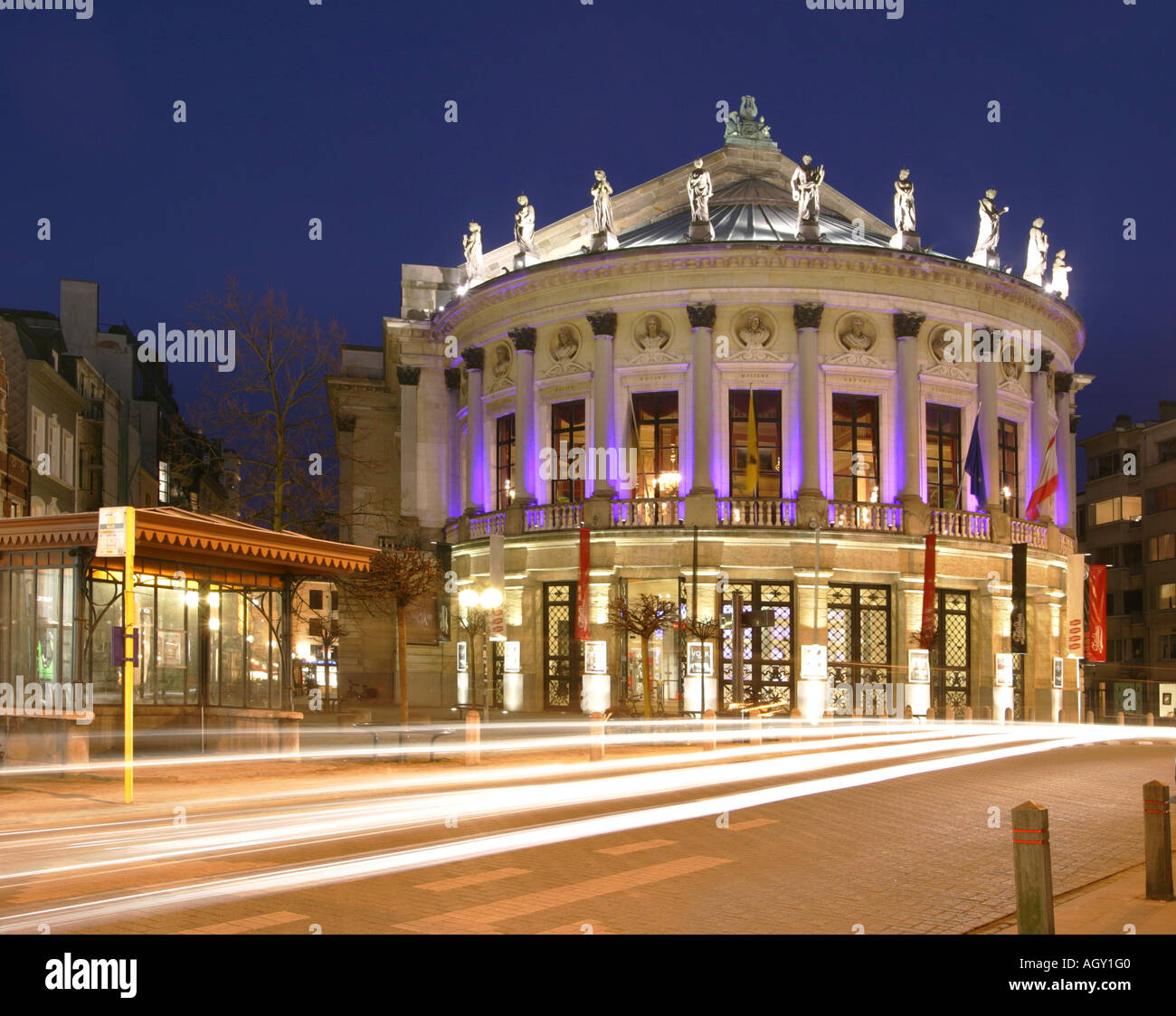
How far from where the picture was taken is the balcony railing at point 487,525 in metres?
44.4

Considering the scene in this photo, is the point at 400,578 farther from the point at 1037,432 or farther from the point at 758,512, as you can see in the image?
the point at 1037,432

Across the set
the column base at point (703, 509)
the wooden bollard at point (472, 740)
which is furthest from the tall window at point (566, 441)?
the wooden bollard at point (472, 740)

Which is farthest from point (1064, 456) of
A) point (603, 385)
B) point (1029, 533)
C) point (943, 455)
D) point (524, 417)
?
point (524, 417)

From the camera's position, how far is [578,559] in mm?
41750

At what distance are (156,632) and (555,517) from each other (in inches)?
820

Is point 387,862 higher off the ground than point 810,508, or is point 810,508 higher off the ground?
point 810,508

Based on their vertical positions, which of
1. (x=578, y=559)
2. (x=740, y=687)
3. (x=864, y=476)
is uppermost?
(x=864, y=476)

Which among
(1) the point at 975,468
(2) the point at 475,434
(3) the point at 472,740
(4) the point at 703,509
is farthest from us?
(2) the point at 475,434

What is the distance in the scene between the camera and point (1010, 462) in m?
46.1

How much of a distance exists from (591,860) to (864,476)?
31771mm

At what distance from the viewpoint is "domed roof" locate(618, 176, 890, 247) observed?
44.7m
